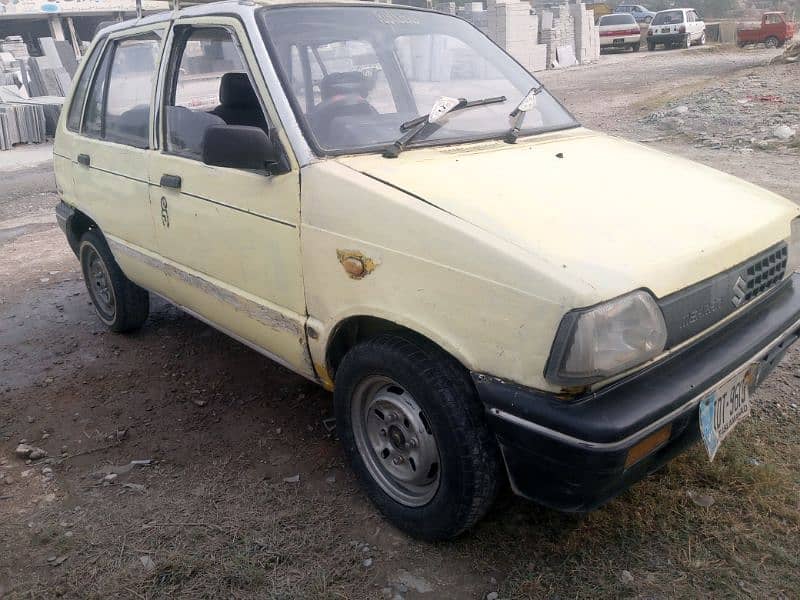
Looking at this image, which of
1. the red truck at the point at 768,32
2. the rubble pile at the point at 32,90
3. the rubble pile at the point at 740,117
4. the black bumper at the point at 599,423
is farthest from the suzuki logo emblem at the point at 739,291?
the red truck at the point at 768,32

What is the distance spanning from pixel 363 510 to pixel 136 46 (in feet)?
8.97

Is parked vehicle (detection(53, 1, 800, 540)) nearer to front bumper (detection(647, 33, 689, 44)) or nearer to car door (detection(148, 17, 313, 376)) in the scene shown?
car door (detection(148, 17, 313, 376))

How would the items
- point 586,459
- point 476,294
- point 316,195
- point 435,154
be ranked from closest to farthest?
point 586,459 < point 476,294 < point 316,195 < point 435,154

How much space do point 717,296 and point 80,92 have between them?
3.84 metres

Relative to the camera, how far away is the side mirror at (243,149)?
99.3 inches

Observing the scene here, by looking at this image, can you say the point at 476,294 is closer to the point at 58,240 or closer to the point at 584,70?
the point at 58,240

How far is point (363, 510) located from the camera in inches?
107

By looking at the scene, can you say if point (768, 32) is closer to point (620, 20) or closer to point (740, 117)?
point (620, 20)

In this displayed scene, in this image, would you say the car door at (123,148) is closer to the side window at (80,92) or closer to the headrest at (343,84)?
the side window at (80,92)

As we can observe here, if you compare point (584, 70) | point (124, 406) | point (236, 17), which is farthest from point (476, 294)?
point (584, 70)

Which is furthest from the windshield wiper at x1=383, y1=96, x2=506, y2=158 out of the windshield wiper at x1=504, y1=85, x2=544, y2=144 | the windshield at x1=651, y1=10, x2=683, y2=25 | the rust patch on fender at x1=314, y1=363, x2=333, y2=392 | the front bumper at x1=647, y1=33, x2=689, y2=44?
the windshield at x1=651, y1=10, x2=683, y2=25

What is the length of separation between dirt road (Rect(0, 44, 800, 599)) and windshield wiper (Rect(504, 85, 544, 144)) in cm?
152

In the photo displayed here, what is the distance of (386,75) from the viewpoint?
311 cm

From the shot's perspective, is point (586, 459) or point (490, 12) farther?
point (490, 12)
